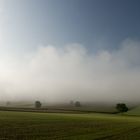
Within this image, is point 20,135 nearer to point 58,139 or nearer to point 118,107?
point 58,139

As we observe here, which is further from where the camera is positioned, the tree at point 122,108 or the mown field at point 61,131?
the tree at point 122,108

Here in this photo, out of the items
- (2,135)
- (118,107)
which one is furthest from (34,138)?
(118,107)

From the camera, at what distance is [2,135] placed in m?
32.1

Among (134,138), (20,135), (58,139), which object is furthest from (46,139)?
(134,138)

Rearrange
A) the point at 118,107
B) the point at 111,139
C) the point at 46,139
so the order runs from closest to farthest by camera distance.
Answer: the point at 46,139
the point at 111,139
the point at 118,107

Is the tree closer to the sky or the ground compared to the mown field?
closer to the sky

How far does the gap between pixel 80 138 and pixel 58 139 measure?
273 cm

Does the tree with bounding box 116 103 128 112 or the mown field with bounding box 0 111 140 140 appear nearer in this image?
the mown field with bounding box 0 111 140 140

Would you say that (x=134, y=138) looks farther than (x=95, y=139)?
Yes

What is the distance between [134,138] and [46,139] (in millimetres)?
11418

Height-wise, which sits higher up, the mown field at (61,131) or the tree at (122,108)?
the tree at (122,108)

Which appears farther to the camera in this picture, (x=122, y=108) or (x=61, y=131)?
(x=122, y=108)

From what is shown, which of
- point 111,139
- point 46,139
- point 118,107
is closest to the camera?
point 46,139

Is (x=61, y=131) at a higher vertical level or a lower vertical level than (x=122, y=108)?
lower
